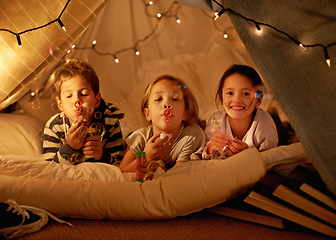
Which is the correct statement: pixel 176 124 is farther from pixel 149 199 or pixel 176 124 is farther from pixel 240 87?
pixel 149 199

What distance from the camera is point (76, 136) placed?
1.21 m

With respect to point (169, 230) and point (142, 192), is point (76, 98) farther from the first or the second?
point (169, 230)

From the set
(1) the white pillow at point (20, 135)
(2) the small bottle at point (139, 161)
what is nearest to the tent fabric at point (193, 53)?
(1) the white pillow at point (20, 135)

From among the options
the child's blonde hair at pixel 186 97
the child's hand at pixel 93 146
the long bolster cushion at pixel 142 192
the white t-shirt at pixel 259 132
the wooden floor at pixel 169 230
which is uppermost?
the child's blonde hair at pixel 186 97

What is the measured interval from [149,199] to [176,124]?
1.22 ft

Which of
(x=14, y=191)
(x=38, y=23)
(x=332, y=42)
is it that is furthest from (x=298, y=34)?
(x=14, y=191)

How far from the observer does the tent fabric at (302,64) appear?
100 cm

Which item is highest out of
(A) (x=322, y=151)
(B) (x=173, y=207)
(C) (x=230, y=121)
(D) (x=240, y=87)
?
(D) (x=240, y=87)

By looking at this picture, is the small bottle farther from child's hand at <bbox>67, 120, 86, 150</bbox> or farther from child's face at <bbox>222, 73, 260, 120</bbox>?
child's face at <bbox>222, 73, 260, 120</bbox>

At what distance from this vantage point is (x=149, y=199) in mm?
1000

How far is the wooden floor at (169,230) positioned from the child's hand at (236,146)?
0.25 meters

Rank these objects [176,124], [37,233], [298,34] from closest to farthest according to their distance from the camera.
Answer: [37,233]
[298,34]
[176,124]

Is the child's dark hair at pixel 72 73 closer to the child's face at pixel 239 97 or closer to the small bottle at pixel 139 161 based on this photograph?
the small bottle at pixel 139 161

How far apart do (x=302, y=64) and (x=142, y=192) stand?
0.61 metres
